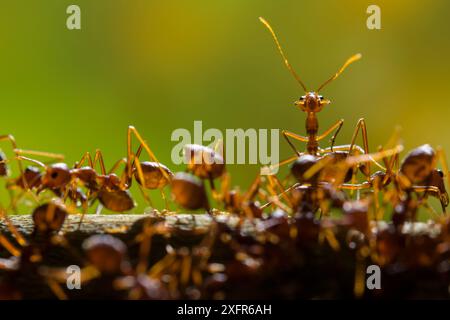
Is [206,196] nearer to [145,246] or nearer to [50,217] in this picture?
[145,246]

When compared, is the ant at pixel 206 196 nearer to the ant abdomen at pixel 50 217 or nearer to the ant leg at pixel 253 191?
the ant leg at pixel 253 191

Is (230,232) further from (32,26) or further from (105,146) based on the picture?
(32,26)

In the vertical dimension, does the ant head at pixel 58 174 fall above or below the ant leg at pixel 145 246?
above

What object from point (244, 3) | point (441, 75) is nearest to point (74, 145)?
point (244, 3)

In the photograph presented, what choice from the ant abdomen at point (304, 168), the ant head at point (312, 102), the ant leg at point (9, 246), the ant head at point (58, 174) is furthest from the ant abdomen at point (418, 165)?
the ant head at point (312, 102)

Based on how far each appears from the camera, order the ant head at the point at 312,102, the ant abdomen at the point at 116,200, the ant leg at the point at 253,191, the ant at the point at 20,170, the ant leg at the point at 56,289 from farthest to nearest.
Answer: the ant head at the point at 312,102, the ant abdomen at the point at 116,200, the ant at the point at 20,170, the ant leg at the point at 253,191, the ant leg at the point at 56,289

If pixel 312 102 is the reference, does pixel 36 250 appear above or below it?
below

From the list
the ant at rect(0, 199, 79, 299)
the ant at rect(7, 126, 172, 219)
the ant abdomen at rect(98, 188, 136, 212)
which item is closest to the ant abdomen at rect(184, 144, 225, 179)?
the ant at rect(7, 126, 172, 219)

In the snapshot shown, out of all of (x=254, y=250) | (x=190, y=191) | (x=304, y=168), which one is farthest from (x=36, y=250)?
(x=304, y=168)
